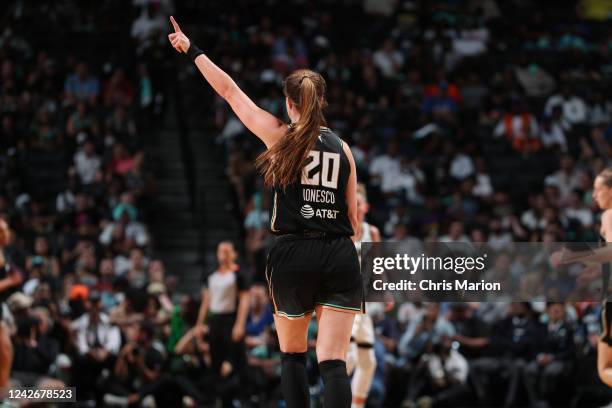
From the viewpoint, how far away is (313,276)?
5262 millimetres

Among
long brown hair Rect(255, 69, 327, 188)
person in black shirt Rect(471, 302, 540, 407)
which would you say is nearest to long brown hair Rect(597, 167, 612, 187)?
long brown hair Rect(255, 69, 327, 188)

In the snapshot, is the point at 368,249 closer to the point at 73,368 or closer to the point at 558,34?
the point at 73,368

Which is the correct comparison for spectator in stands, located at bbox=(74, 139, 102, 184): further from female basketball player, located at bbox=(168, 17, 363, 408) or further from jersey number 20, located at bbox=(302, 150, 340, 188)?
jersey number 20, located at bbox=(302, 150, 340, 188)

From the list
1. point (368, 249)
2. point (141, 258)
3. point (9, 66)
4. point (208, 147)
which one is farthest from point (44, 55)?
point (368, 249)

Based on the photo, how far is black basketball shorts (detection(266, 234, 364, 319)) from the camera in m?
5.27

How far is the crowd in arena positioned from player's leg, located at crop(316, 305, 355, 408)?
4.30 meters

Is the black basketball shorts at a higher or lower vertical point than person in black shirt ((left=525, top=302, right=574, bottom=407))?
higher

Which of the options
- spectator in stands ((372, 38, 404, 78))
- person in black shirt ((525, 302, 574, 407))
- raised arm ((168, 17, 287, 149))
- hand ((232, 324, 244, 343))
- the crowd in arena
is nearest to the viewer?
raised arm ((168, 17, 287, 149))

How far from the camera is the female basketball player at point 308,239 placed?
5.27 meters

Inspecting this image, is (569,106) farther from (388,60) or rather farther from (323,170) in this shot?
(323,170)

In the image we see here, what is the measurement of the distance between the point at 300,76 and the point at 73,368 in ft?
24.3

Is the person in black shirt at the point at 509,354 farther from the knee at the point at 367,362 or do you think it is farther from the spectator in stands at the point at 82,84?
the spectator in stands at the point at 82,84

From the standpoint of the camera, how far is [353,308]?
5312 millimetres

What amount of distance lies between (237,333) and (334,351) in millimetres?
6268
